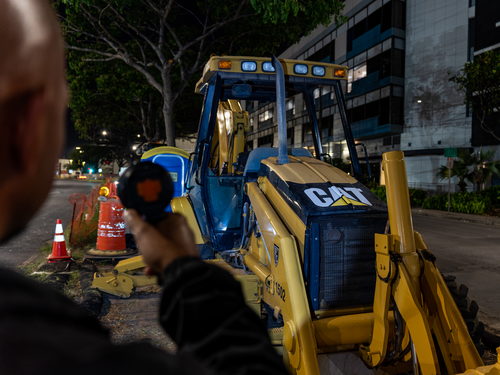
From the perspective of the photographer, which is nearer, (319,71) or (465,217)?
(319,71)

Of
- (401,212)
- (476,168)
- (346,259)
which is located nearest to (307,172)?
(346,259)

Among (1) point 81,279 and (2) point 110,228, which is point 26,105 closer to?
(1) point 81,279

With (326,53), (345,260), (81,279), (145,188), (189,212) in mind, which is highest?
(326,53)

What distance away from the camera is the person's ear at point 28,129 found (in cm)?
63

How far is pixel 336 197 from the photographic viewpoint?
3.13 metres

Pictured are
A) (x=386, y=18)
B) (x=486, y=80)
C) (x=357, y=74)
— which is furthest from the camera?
(x=357, y=74)

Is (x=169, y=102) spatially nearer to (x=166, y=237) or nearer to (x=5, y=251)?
(x=5, y=251)

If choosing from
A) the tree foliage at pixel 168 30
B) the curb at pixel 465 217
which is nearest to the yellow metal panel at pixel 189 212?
the tree foliage at pixel 168 30

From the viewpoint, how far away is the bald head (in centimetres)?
61

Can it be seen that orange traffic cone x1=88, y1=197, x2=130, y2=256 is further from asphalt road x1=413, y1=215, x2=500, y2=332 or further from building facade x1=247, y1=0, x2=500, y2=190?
building facade x1=247, y1=0, x2=500, y2=190

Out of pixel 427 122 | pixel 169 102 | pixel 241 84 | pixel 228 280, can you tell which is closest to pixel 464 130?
pixel 427 122

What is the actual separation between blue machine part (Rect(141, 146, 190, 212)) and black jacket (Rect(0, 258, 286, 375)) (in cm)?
704

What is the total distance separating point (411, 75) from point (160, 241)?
3402 centimetres

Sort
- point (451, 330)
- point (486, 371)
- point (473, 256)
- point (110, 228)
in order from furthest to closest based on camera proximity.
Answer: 1. point (473, 256)
2. point (110, 228)
3. point (451, 330)
4. point (486, 371)
